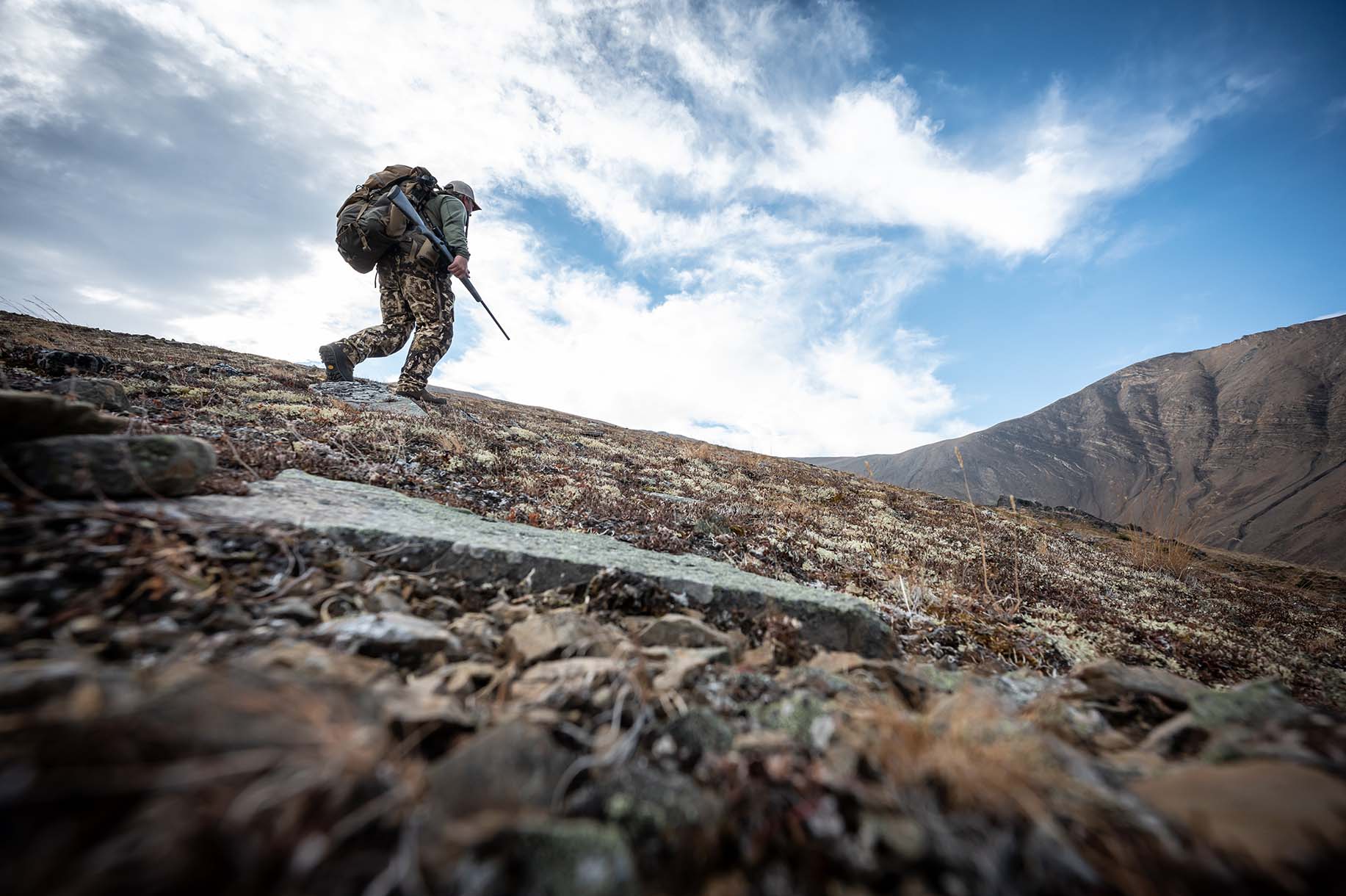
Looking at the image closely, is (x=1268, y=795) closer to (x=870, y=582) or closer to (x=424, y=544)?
(x=424, y=544)

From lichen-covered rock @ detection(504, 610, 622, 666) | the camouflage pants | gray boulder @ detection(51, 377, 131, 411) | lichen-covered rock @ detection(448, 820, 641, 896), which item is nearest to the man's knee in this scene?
the camouflage pants

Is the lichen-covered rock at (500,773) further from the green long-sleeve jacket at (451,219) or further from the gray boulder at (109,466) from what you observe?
the green long-sleeve jacket at (451,219)

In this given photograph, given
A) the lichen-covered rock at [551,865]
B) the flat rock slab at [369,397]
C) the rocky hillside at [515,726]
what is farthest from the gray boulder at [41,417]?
the flat rock slab at [369,397]

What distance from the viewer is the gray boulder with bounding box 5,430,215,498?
2127 mm

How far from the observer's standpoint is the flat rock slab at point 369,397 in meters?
9.48

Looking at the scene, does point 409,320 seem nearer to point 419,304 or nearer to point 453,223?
point 419,304

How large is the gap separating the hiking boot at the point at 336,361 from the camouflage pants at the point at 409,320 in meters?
0.12

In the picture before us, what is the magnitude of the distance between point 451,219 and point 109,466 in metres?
8.37

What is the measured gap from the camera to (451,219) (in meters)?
9.17

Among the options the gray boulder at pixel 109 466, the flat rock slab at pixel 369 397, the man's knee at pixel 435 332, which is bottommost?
the gray boulder at pixel 109 466

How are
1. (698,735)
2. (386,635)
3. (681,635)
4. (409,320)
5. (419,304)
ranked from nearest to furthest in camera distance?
(698,735), (386,635), (681,635), (419,304), (409,320)

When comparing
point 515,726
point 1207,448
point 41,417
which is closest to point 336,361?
point 41,417

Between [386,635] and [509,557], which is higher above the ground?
[509,557]

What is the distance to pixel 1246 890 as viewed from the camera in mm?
965
